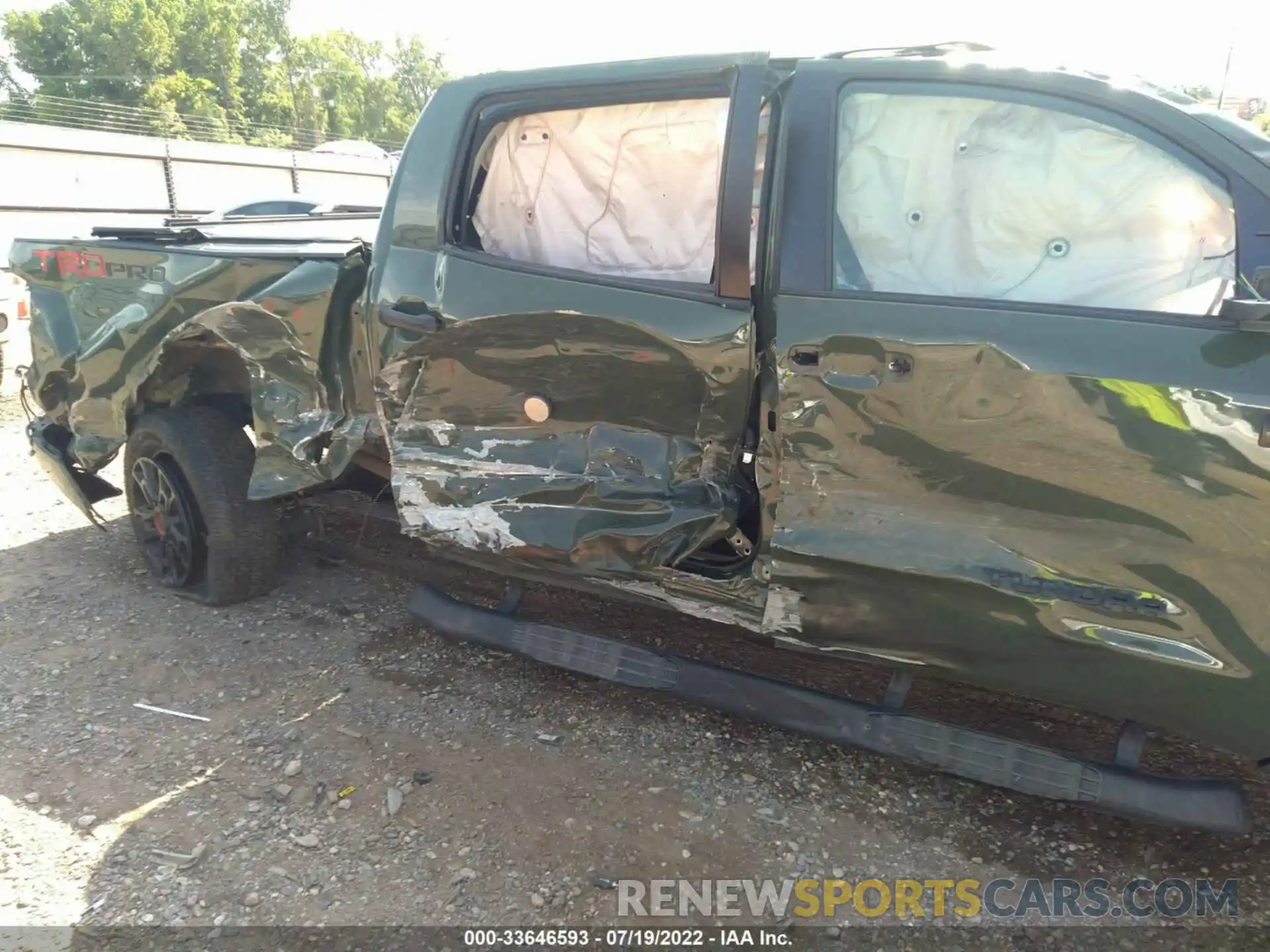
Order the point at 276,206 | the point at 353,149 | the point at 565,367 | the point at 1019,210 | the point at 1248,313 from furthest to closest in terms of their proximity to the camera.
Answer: the point at 353,149 < the point at 276,206 < the point at 565,367 < the point at 1019,210 < the point at 1248,313

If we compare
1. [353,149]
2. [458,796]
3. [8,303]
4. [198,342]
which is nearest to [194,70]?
[353,149]

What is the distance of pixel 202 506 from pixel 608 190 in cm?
210

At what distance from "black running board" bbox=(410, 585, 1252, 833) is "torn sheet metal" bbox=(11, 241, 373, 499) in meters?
0.70

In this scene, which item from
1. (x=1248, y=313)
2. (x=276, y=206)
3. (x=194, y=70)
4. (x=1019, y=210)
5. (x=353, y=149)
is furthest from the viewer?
(x=194, y=70)

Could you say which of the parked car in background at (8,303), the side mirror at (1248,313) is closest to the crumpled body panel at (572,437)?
the side mirror at (1248,313)

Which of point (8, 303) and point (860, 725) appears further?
point (8, 303)

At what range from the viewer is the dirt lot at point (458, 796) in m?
2.24

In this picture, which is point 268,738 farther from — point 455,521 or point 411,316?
point 411,316

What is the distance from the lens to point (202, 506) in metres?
3.53

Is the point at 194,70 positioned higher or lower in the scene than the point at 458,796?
higher

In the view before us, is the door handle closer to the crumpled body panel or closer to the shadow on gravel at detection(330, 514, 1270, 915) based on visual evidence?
the crumpled body panel

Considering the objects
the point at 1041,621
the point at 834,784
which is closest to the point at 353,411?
the point at 834,784

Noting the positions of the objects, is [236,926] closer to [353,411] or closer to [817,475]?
[353,411]

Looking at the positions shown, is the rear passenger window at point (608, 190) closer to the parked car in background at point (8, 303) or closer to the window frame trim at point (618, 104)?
the window frame trim at point (618, 104)
